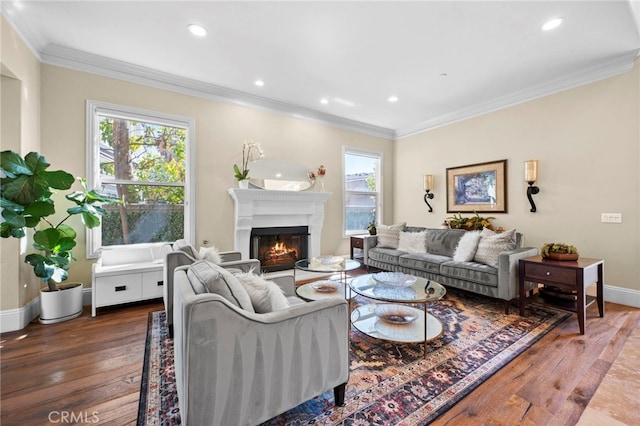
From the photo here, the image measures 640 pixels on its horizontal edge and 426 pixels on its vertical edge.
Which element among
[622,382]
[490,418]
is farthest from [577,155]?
[490,418]

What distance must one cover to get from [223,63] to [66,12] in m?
1.36

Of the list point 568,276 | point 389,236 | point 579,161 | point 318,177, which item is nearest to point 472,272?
point 568,276

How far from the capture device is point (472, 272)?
3041 millimetres

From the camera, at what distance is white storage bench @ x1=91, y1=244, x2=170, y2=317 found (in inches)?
110

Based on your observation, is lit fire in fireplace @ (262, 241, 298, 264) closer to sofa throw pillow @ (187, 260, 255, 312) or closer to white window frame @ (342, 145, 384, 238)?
white window frame @ (342, 145, 384, 238)

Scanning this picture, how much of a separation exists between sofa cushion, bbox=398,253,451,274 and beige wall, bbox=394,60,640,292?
51.8 inches

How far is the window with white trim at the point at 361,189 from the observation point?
17.1ft

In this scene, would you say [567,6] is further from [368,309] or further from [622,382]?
[368,309]

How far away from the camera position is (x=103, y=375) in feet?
5.93

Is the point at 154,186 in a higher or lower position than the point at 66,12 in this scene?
lower

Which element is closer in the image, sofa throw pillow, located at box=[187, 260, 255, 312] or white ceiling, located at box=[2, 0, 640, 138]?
sofa throw pillow, located at box=[187, 260, 255, 312]

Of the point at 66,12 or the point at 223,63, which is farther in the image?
the point at 223,63

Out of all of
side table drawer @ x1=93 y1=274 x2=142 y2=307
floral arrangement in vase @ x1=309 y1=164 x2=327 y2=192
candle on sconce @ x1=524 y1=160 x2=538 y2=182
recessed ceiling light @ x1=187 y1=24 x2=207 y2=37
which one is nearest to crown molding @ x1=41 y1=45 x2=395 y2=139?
floral arrangement in vase @ x1=309 y1=164 x2=327 y2=192

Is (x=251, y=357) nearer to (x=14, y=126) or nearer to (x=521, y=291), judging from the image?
(x=521, y=291)
